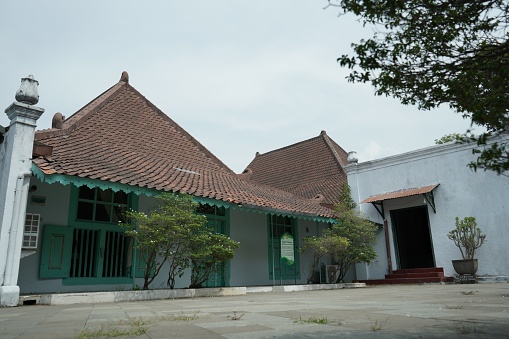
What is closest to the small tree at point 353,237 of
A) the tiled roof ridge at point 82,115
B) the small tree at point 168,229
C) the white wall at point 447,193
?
the white wall at point 447,193

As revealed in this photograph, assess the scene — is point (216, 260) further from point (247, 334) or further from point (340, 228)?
point (247, 334)

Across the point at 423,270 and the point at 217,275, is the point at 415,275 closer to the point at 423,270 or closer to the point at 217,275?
the point at 423,270

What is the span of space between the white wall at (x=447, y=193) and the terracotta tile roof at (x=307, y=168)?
2159 mm

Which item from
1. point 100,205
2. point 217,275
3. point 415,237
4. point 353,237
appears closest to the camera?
point 100,205

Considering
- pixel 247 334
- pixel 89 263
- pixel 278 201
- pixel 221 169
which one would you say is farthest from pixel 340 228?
pixel 247 334

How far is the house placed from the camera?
7207 millimetres

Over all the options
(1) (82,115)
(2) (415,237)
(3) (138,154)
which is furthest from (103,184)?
(2) (415,237)

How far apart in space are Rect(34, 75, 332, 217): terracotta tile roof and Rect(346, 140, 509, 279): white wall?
2440mm

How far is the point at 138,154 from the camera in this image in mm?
10156

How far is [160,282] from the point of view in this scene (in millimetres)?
9234

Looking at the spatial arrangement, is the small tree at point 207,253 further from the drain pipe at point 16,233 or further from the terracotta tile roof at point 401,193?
the terracotta tile roof at point 401,193

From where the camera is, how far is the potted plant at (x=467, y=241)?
36.0ft

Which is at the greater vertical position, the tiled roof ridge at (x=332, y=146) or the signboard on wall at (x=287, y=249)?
the tiled roof ridge at (x=332, y=146)

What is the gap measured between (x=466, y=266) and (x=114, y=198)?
9.40 meters
